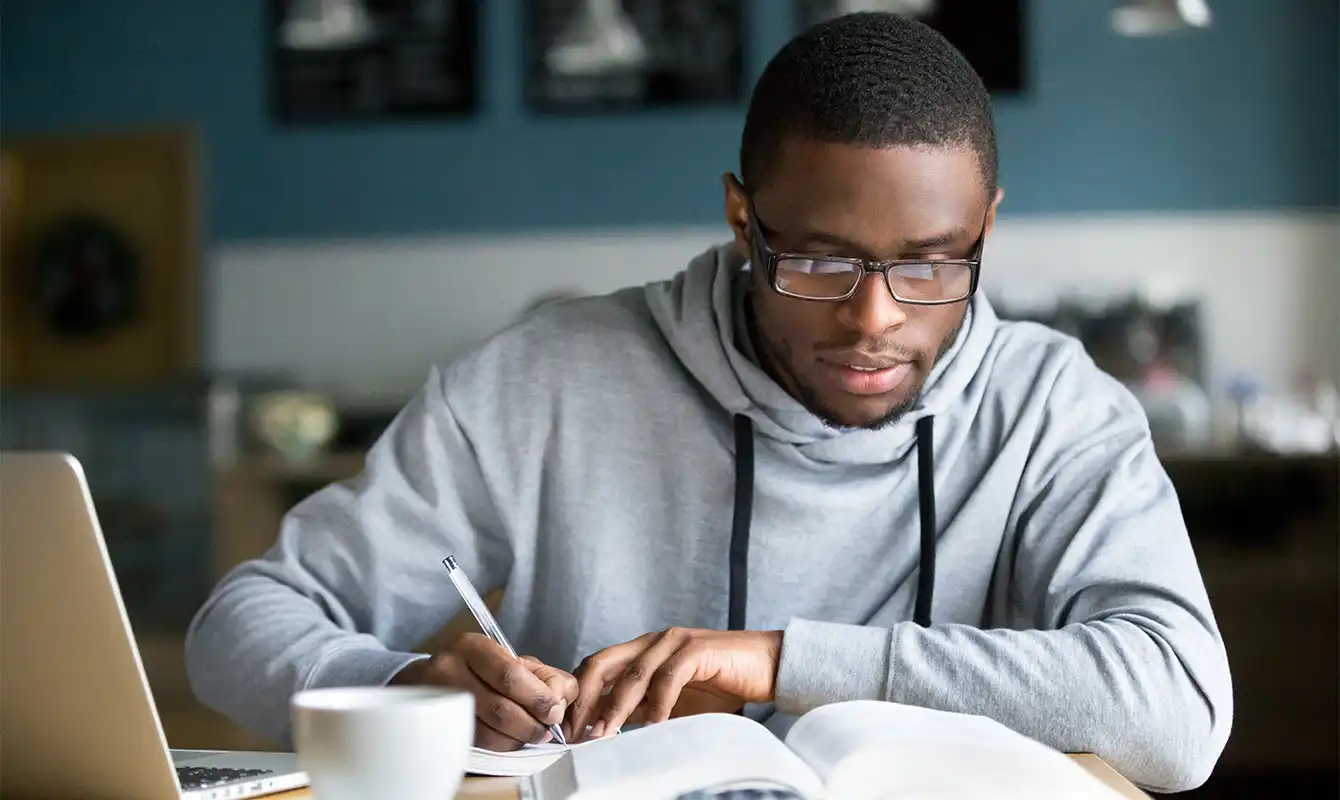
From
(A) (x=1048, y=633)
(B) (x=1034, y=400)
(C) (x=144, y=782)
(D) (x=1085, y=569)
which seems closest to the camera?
(C) (x=144, y=782)

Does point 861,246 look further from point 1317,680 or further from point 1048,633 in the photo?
point 1317,680

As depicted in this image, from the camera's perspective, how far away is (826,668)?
1.10 m

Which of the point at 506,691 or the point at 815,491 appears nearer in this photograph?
the point at 506,691

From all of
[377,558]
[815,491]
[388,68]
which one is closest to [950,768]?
[815,491]

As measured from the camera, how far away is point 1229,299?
4672 millimetres

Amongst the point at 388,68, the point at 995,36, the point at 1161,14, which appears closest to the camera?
the point at 1161,14

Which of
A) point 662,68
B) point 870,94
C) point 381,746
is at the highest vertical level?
point 662,68

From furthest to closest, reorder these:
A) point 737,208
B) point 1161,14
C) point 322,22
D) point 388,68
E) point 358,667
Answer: point 388,68
point 322,22
point 1161,14
point 737,208
point 358,667

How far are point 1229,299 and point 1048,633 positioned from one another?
152 inches

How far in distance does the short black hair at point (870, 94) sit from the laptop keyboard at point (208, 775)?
2.16 ft

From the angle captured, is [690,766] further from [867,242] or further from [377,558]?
[377,558]

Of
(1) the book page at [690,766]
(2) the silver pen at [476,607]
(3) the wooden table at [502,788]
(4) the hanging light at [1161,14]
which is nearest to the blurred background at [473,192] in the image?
(4) the hanging light at [1161,14]

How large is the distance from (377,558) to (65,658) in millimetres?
615

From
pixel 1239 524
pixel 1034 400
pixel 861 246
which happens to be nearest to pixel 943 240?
pixel 861 246
